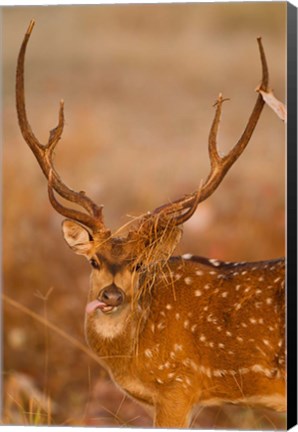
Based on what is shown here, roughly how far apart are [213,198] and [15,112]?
1.19 meters

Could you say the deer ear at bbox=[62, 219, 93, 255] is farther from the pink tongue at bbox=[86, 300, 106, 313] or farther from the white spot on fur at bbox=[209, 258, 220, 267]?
the white spot on fur at bbox=[209, 258, 220, 267]

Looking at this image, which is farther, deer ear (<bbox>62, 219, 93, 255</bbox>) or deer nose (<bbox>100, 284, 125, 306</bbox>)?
deer ear (<bbox>62, 219, 93, 255</bbox>)

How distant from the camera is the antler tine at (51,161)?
28.9ft

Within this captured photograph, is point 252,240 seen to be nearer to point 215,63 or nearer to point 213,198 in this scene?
point 213,198

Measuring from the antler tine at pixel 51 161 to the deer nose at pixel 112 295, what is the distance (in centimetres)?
34

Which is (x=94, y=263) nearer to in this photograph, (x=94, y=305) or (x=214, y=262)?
(x=94, y=305)

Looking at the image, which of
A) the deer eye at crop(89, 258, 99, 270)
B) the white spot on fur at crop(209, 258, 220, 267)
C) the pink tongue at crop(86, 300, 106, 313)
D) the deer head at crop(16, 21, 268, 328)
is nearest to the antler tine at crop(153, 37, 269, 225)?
the deer head at crop(16, 21, 268, 328)

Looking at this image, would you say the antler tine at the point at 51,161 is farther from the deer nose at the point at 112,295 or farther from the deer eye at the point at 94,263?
the deer nose at the point at 112,295

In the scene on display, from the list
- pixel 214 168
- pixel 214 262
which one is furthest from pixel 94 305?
pixel 214 168

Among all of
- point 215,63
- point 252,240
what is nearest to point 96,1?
point 215,63

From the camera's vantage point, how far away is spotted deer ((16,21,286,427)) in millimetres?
8734

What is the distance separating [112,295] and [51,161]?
0.81 m

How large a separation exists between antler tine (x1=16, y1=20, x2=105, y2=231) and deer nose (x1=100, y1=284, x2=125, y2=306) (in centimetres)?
34

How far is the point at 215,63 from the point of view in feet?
32.0
